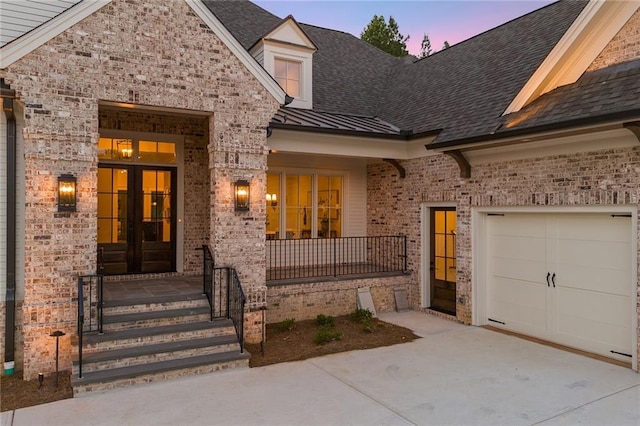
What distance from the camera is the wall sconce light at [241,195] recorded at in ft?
25.2

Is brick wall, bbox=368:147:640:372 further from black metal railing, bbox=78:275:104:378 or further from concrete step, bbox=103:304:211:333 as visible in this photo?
black metal railing, bbox=78:275:104:378

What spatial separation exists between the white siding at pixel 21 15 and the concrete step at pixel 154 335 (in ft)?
16.2

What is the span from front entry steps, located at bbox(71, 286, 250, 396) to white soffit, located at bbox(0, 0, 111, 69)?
3797 millimetres

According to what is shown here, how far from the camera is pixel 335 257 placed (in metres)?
10.6

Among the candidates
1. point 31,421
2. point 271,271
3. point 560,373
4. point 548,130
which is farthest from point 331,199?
point 31,421

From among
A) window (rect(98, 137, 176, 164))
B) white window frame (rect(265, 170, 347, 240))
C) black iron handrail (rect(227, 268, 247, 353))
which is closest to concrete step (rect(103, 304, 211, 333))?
black iron handrail (rect(227, 268, 247, 353))

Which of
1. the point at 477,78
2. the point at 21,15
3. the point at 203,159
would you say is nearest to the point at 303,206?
the point at 203,159

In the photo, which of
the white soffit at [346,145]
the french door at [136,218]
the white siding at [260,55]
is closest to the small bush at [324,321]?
the french door at [136,218]

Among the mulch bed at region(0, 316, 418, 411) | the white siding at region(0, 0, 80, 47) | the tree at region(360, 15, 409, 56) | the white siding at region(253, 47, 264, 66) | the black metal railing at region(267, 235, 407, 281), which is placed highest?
the tree at region(360, 15, 409, 56)

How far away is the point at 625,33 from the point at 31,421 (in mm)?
10074

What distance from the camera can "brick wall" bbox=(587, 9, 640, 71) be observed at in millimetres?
7113

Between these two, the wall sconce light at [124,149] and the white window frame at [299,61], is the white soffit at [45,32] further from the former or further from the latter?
the white window frame at [299,61]

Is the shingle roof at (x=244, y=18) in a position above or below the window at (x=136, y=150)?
above

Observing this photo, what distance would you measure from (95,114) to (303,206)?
6.12 m
